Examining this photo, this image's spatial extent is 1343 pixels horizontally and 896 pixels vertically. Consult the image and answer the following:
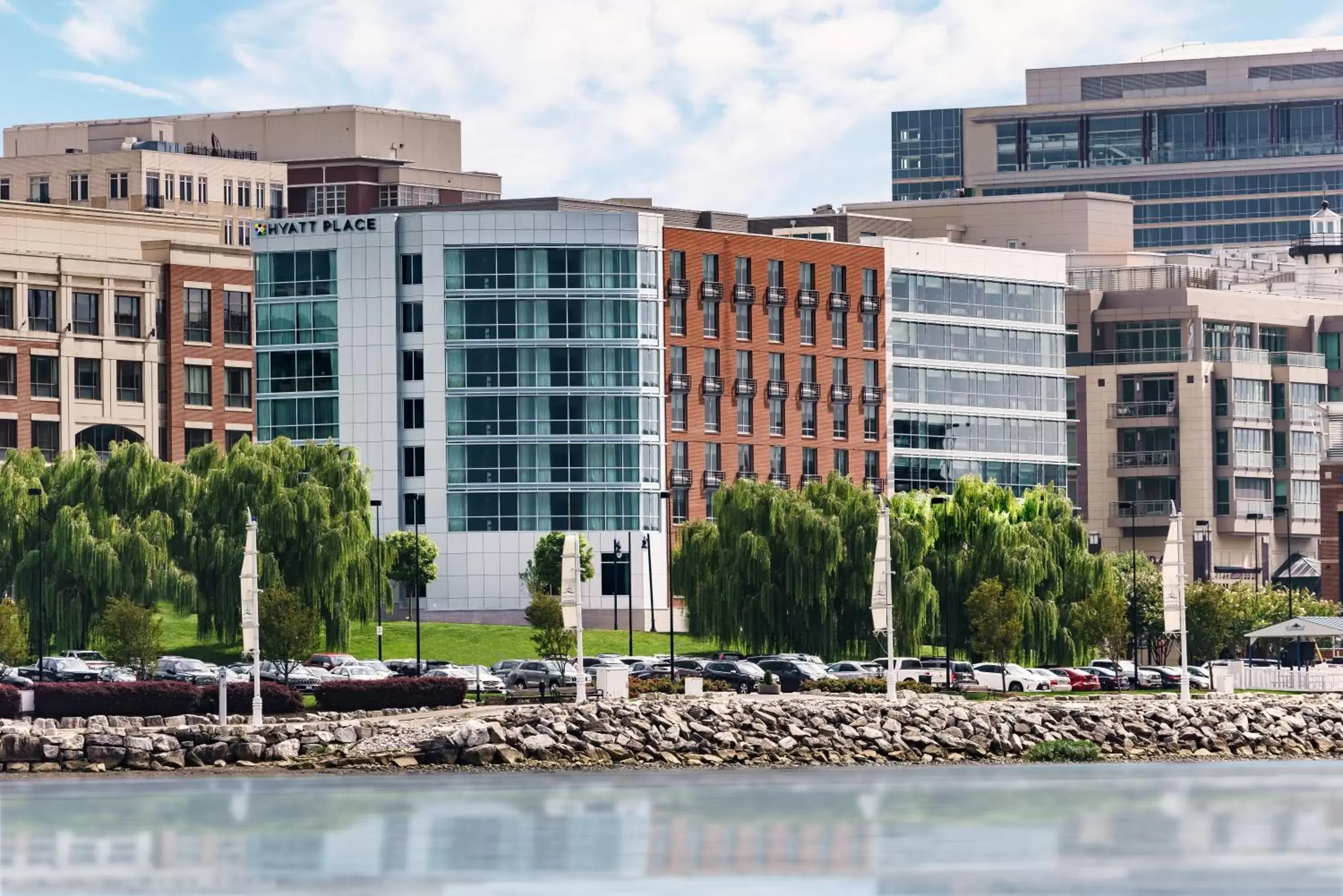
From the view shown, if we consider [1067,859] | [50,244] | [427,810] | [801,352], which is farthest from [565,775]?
[50,244]

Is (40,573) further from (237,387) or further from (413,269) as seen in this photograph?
(237,387)

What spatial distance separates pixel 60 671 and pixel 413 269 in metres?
50.6

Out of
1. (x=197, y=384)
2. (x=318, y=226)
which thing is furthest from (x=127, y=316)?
(x=318, y=226)

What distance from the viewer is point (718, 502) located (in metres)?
140

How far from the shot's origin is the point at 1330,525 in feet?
506

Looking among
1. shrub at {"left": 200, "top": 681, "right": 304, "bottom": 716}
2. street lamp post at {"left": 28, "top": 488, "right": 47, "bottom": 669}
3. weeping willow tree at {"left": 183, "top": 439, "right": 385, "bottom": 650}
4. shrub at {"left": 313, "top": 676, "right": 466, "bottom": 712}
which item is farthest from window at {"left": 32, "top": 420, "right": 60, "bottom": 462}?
shrub at {"left": 313, "top": 676, "right": 466, "bottom": 712}

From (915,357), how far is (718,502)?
44578 mm

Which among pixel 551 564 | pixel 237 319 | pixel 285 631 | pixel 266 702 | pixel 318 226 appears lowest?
pixel 266 702

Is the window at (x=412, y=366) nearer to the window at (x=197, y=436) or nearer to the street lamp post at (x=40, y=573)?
the window at (x=197, y=436)

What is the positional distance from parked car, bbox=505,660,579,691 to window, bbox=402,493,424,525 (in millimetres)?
36998

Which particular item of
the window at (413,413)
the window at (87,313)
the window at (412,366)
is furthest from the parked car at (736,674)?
the window at (87,313)

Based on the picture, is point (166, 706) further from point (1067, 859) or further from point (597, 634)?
point (597, 634)

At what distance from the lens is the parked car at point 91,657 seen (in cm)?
11915

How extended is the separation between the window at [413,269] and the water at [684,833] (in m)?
78.4
